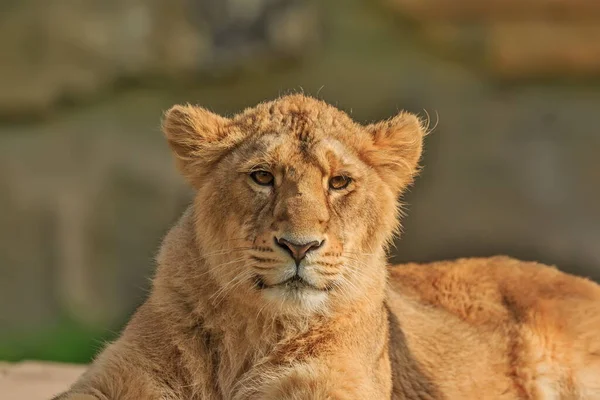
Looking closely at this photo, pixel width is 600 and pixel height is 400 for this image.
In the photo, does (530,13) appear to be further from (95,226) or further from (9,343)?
(9,343)

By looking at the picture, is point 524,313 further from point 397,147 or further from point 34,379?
point 34,379

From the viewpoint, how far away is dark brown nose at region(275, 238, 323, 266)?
4.07 meters

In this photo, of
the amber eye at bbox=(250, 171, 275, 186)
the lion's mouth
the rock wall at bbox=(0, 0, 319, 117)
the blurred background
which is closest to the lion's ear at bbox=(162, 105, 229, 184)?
the amber eye at bbox=(250, 171, 275, 186)

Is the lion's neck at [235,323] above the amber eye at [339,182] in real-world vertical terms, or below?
below

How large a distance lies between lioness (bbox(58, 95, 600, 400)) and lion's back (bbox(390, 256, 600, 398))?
745 millimetres

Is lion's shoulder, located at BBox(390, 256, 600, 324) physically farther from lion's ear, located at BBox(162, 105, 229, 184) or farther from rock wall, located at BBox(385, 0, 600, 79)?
rock wall, located at BBox(385, 0, 600, 79)

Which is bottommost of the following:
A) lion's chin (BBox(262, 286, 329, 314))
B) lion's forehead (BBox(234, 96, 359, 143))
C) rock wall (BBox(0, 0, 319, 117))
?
lion's chin (BBox(262, 286, 329, 314))

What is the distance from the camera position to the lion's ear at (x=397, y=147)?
479 centimetres

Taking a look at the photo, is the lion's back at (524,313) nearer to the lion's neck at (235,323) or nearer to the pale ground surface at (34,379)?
the lion's neck at (235,323)

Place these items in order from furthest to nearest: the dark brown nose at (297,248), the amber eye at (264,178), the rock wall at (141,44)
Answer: the rock wall at (141,44)
the amber eye at (264,178)
the dark brown nose at (297,248)

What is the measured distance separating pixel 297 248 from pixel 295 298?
0.23 metres

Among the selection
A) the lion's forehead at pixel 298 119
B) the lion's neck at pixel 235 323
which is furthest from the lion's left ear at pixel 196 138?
the lion's neck at pixel 235 323

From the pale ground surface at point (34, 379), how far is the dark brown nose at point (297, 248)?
2.25m

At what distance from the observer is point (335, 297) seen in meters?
4.36
